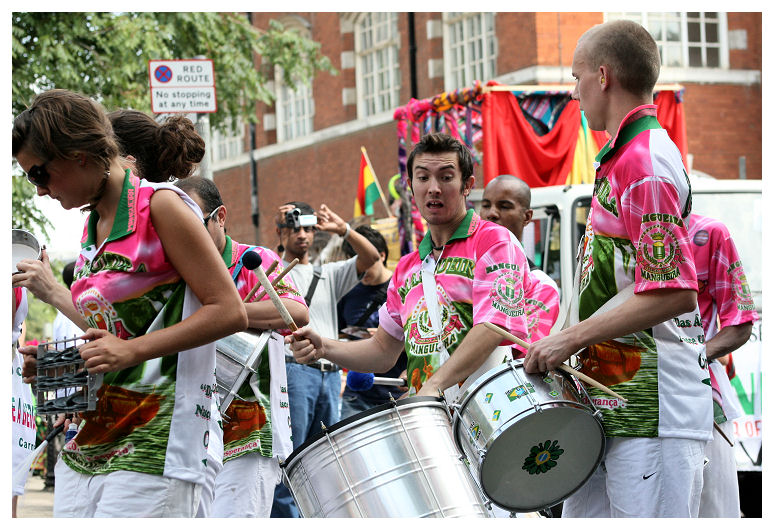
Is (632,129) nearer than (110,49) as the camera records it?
Yes

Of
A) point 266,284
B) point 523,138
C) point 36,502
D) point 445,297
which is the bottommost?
point 36,502

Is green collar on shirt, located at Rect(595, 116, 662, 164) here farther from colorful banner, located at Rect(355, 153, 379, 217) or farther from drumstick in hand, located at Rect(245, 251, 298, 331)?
colorful banner, located at Rect(355, 153, 379, 217)

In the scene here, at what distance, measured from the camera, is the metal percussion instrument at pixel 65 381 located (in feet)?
10.6

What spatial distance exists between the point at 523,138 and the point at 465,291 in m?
9.06

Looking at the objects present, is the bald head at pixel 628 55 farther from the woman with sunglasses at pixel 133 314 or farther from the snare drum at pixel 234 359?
the snare drum at pixel 234 359

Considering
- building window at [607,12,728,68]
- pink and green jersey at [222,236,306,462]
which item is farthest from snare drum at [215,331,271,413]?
building window at [607,12,728,68]

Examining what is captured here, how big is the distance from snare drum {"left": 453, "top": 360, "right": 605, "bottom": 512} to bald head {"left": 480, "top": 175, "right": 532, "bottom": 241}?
3525 millimetres

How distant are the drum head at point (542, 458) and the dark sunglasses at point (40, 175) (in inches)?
60.2

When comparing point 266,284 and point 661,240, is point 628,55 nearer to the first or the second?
point 661,240

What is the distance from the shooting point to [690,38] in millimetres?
24359

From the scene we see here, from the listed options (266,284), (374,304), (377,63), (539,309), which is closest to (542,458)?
(266,284)

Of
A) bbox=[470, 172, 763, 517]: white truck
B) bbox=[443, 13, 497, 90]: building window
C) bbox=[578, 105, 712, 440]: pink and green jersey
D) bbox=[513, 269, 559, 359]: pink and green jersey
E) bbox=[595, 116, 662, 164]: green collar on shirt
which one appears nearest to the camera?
bbox=[578, 105, 712, 440]: pink and green jersey

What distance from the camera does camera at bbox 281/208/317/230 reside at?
705cm

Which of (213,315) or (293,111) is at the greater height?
(293,111)
